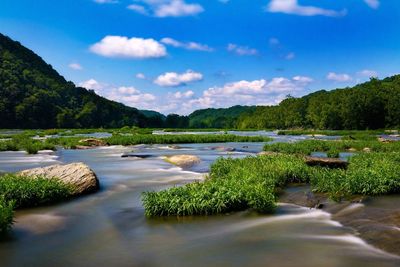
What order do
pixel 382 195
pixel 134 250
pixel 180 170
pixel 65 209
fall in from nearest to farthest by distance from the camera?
pixel 134 250 → pixel 65 209 → pixel 382 195 → pixel 180 170

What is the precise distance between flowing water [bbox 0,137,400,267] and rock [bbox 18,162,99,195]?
189 cm

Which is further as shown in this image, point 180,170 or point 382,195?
point 180,170

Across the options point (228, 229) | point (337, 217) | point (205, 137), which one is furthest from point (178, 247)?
point (205, 137)

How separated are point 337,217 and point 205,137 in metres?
49.0

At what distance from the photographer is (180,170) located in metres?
25.8

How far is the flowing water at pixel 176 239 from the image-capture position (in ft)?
31.9

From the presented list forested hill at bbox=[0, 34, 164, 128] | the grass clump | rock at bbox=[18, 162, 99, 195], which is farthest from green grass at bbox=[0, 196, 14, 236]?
forested hill at bbox=[0, 34, 164, 128]

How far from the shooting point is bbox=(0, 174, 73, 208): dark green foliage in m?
14.9

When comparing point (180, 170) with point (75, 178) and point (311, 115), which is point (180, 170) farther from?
point (311, 115)

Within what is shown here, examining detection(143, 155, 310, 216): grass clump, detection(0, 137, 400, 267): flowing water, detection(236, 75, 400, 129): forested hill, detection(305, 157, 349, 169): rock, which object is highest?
detection(236, 75, 400, 129): forested hill

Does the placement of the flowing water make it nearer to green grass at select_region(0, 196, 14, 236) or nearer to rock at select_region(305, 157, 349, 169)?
green grass at select_region(0, 196, 14, 236)

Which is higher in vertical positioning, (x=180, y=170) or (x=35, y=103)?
(x=35, y=103)

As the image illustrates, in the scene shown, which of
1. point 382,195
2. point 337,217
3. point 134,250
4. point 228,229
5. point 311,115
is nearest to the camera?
point 134,250

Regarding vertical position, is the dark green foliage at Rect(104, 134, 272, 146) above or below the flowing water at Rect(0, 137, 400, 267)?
above
